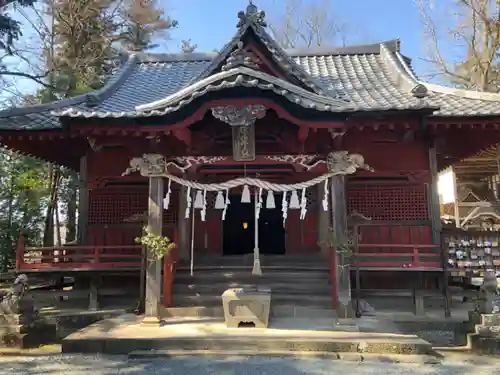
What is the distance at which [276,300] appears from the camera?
1004 centimetres

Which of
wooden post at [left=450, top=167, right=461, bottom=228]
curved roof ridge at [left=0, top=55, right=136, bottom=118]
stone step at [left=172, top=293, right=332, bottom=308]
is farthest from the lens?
A: wooden post at [left=450, top=167, right=461, bottom=228]

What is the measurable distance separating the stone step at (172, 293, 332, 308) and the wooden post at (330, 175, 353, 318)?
0.92 metres

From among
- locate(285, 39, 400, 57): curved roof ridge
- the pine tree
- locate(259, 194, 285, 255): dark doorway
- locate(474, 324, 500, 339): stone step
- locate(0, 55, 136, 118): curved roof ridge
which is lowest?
locate(474, 324, 500, 339): stone step

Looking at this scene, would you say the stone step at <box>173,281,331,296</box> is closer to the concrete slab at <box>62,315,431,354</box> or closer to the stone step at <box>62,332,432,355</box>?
the concrete slab at <box>62,315,431,354</box>

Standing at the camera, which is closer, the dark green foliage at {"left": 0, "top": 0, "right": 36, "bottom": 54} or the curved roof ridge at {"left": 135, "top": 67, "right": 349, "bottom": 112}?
the curved roof ridge at {"left": 135, "top": 67, "right": 349, "bottom": 112}

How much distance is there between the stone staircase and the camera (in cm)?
968

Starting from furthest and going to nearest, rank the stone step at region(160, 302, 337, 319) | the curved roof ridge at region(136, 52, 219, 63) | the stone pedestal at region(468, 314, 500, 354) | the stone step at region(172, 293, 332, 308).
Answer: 1. the curved roof ridge at region(136, 52, 219, 63)
2. the stone step at region(172, 293, 332, 308)
3. the stone step at region(160, 302, 337, 319)
4. the stone pedestal at region(468, 314, 500, 354)

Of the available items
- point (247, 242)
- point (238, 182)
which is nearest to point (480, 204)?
point (247, 242)

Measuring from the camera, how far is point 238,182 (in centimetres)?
977

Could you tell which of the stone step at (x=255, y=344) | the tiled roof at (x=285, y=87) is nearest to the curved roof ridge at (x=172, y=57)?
the tiled roof at (x=285, y=87)

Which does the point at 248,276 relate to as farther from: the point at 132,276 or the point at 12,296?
the point at 12,296

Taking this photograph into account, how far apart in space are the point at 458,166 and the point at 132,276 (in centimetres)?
2170

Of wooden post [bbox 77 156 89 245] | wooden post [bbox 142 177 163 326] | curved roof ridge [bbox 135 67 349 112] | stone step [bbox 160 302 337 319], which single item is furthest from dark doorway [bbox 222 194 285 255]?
curved roof ridge [bbox 135 67 349 112]

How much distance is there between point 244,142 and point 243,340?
4.15 metres
